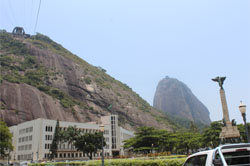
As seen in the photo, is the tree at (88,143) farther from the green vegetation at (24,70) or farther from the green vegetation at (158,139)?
the green vegetation at (24,70)

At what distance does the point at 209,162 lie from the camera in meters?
6.12

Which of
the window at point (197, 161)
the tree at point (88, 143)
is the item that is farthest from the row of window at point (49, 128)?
the window at point (197, 161)

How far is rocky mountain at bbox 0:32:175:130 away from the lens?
83.7 metres

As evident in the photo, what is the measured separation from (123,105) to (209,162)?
117m

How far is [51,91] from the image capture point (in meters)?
105

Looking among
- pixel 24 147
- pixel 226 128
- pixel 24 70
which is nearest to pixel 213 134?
pixel 226 128

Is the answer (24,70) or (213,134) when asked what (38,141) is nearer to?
(213,134)

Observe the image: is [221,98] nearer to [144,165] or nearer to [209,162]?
[144,165]

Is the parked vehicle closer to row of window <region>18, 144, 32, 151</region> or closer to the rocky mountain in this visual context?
row of window <region>18, 144, 32, 151</region>

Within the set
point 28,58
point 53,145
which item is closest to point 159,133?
point 53,145

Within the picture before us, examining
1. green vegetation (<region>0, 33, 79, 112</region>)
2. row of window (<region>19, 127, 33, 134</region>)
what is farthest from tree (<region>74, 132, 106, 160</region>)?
green vegetation (<region>0, 33, 79, 112</region>)

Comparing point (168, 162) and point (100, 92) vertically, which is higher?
point (100, 92)

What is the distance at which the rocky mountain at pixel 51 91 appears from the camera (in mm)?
83688

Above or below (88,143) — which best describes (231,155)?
above
